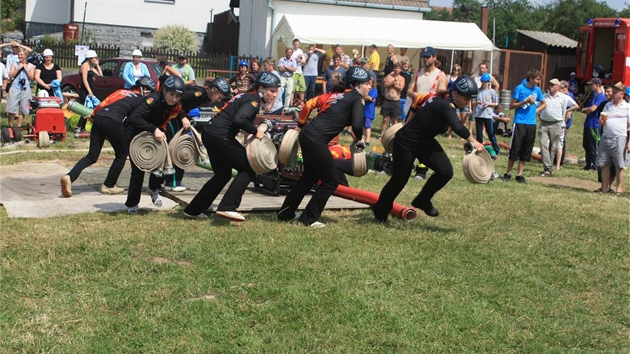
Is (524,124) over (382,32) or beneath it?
beneath

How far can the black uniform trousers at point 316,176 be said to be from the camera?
9406 millimetres

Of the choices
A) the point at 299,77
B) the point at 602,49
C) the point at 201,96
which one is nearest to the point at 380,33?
the point at 299,77

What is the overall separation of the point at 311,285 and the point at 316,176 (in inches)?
98.4

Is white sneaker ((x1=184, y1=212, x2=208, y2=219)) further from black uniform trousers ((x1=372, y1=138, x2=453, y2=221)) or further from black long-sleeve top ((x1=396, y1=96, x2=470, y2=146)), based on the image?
black long-sleeve top ((x1=396, y1=96, x2=470, y2=146))

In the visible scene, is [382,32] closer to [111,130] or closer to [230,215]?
[111,130]

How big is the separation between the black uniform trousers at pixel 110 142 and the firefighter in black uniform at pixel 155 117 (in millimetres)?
621

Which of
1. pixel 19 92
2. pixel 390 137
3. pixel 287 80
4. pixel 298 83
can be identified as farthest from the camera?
pixel 298 83

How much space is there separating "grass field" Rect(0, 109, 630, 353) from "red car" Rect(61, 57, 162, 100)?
42.4ft

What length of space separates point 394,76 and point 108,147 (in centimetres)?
625

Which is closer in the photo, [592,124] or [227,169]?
[227,169]

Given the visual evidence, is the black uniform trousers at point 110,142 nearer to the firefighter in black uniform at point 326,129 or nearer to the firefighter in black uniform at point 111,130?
the firefighter in black uniform at point 111,130

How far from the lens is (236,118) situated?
909cm

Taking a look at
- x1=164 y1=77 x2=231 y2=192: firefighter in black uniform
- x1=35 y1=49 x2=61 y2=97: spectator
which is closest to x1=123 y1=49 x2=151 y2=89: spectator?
x1=35 y1=49 x2=61 y2=97: spectator


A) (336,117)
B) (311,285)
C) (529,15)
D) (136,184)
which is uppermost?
(529,15)
